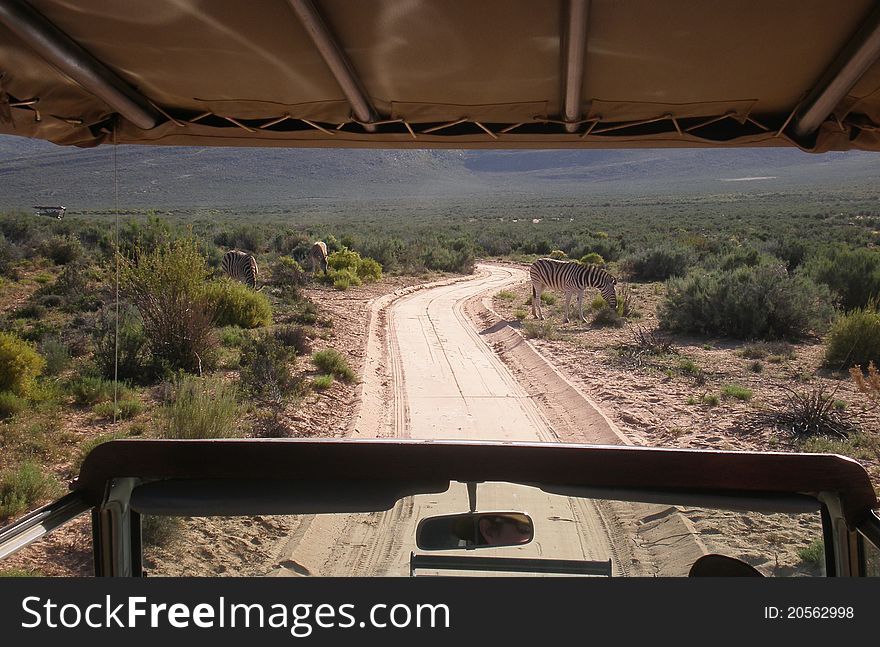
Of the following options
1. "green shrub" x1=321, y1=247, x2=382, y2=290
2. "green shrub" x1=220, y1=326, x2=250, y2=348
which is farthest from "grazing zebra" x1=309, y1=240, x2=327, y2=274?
"green shrub" x1=220, y1=326, x2=250, y2=348

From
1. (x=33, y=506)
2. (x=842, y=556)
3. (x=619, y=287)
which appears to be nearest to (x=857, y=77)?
(x=842, y=556)

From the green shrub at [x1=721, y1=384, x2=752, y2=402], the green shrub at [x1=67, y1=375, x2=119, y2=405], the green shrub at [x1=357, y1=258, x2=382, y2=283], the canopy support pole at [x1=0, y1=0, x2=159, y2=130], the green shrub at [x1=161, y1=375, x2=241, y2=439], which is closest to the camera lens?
the canopy support pole at [x1=0, y1=0, x2=159, y2=130]

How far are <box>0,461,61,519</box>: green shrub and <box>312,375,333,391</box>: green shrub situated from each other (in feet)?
12.7

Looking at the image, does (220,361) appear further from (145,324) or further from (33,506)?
(33,506)

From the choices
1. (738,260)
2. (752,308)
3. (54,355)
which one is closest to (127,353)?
(54,355)

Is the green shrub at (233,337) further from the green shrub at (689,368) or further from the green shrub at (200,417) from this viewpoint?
the green shrub at (689,368)

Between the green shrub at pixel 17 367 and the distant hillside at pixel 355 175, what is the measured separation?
50098 millimetres

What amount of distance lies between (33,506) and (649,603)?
5895 mm

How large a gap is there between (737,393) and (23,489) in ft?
25.5

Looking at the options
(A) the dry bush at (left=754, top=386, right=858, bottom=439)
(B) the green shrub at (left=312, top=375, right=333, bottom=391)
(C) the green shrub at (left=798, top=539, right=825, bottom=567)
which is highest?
(C) the green shrub at (left=798, top=539, right=825, bottom=567)

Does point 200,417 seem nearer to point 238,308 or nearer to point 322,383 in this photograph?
point 322,383

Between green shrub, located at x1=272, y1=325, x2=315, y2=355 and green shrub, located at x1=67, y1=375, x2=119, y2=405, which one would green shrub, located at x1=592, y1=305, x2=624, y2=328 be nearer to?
green shrub, located at x1=272, y1=325, x2=315, y2=355

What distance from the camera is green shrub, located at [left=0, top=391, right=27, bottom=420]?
855 centimetres

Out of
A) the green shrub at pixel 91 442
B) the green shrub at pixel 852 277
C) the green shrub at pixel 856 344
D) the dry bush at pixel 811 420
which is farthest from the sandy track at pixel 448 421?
the green shrub at pixel 852 277
